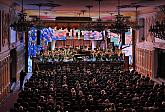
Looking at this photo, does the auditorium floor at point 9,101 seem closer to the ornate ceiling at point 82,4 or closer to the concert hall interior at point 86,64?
the concert hall interior at point 86,64

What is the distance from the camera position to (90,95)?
19.9 m

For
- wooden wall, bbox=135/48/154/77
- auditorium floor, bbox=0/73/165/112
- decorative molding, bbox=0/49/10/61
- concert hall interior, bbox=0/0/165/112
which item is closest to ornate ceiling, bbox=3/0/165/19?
concert hall interior, bbox=0/0/165/112

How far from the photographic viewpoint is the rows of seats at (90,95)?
17.5m

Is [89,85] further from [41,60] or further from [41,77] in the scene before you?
[41,60]

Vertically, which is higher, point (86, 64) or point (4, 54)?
point (4, 54)

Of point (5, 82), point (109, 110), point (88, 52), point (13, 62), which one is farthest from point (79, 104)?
point (88, 52)

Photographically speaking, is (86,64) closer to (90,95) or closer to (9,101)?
(9,101)

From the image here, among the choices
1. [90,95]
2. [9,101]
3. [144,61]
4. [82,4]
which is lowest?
[9,101]

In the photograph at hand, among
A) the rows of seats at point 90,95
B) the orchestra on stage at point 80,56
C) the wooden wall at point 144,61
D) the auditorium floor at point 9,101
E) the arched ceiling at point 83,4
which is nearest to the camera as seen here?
the rows of seats at point 90,95

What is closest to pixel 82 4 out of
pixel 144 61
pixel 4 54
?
pixel 4 54

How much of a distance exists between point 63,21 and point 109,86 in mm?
18030

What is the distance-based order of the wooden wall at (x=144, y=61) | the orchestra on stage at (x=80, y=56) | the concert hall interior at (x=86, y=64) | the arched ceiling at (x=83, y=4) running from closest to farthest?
the concert hall interior at (x=86, y=64)
the arched ceiling at (x=83, y=4)
the wooden wall at (x=144, y=61)
the orchestra on stage at (x=80, y=56)

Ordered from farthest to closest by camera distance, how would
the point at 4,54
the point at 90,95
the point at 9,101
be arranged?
1. the point at 9,101
2. the point at 4,54
3. the point at 90,95

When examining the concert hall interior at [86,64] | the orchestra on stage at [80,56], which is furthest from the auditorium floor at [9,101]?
the orchestra on stage at [80,56]
